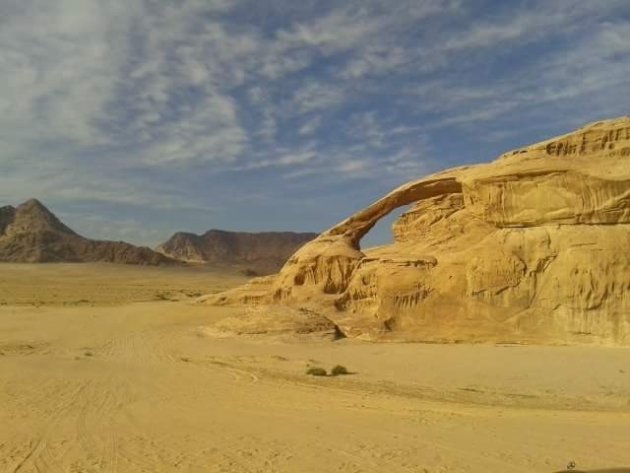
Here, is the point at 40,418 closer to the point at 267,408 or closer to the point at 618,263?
the point at 267,408

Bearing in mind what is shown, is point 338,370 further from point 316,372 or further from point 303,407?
point 303,407

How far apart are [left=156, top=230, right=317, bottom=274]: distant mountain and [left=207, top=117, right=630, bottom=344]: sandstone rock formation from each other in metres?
103

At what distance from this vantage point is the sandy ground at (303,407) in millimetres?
6945

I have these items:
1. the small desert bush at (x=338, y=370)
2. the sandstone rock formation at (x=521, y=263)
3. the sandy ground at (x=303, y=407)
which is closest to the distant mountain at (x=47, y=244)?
the sandy ground at (x=303, y=407)

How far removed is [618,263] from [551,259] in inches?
65.1

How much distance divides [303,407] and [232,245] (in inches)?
4919

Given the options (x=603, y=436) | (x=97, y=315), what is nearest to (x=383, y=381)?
(x=603, y=436)

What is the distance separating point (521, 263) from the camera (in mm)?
17312

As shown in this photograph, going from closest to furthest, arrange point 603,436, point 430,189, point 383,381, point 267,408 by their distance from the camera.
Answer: point 603,436
point 267,408
point 383,381
point 430,189

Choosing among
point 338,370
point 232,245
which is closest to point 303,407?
point 338,370

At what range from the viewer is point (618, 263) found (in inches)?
623

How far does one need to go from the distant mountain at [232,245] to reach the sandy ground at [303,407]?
106506 mm

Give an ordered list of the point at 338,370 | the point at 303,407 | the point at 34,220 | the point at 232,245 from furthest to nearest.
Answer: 1. the point at 232,245
2. the point at 34,220
3. the point at 338,370
4. the point at 303,407

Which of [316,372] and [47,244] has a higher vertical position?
[47,244]
